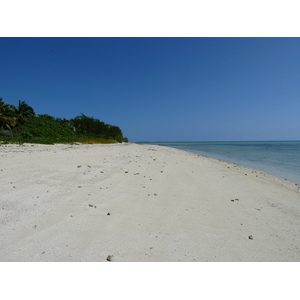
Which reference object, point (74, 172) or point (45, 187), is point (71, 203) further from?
point (74, 172)

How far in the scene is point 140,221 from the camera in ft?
11.0

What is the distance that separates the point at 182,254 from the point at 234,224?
1.30 meters

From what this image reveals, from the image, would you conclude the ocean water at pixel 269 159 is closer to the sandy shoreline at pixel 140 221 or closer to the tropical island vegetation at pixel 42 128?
the sandy shoreline at pixel 140 221

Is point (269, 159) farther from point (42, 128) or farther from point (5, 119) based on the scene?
point (5, 119)

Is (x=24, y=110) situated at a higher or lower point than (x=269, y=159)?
higher

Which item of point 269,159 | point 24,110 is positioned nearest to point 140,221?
point 269,159

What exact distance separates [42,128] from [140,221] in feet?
95.7

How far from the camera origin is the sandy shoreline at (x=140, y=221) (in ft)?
8.30

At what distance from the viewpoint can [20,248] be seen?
2506 mm

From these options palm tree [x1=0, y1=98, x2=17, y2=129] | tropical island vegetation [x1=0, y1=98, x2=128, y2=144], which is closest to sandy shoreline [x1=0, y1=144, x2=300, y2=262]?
tropical island vegetation [x1=0, y1=98, x2=128, y2=144]

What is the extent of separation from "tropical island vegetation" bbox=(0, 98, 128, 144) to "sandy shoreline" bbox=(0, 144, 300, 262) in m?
18.5

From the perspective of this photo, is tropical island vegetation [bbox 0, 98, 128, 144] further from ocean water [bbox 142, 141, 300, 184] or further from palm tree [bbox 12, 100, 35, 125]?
ocean water [bbox 142, 141, 300, 184]
